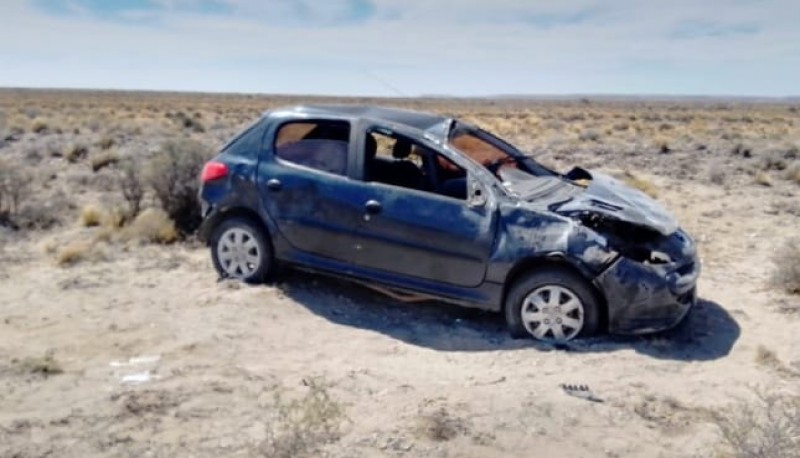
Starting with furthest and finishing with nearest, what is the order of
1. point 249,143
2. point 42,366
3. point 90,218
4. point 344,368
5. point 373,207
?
point 90,218 < point 249,143 < point 373,207 < point 344,368 < point 42,366

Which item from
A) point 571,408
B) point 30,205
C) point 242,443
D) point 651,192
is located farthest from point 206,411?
point 651,192

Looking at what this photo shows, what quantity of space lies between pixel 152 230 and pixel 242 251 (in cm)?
295

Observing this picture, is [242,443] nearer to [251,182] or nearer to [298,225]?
[298,225]

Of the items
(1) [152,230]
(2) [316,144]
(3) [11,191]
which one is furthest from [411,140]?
(3) [11,191]

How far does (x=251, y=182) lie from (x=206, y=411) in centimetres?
286

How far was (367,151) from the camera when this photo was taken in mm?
6613

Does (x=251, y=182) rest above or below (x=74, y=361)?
above

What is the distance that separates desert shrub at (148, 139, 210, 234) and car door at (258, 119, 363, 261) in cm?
346

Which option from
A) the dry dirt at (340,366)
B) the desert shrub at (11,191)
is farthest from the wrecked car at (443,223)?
the desert shrub at (11,191)

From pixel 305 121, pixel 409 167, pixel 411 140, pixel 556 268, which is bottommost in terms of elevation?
pixel 556 268

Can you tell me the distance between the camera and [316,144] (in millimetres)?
6875

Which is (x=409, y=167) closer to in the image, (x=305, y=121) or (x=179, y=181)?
(x=305, y=121)

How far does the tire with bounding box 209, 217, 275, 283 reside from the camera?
7055mm

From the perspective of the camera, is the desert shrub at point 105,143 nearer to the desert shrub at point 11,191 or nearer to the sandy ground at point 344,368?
the desert shrub at point 11,191
